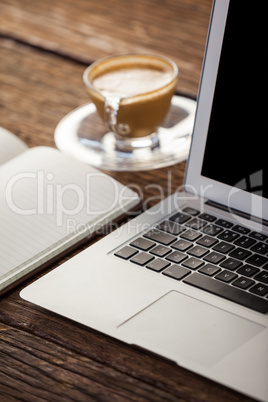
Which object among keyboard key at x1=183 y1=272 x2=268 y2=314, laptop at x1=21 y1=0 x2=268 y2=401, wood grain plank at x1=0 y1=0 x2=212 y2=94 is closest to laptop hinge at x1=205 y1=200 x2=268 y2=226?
laptop at x1=21 y1=0 x2=268 y2=401

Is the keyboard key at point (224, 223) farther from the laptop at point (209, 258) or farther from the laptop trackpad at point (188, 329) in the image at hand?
the laptop trackpad at point (188, 329)

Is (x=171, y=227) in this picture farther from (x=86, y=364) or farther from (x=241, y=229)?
(x=86, y=364)

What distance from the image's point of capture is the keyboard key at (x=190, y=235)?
2.27 feet

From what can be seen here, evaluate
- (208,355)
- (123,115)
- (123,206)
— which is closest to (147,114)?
(123,115)

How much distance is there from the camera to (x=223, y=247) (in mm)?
671

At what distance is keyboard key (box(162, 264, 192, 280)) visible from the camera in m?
0.64

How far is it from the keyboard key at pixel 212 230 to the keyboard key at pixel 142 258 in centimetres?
7

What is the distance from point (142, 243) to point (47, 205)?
0.13 meters

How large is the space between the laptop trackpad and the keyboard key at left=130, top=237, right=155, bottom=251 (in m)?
0.08

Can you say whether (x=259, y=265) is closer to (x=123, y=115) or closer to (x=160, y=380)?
(x=160, y=380)

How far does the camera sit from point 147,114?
846mm

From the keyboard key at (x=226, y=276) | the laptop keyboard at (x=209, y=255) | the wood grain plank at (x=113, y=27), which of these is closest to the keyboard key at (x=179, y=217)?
the laptop keyboard at (x=209, y=255)

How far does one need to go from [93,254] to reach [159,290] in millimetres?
93

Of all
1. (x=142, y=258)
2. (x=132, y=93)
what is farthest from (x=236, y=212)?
(x=132, y=93)
